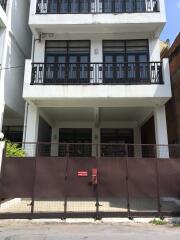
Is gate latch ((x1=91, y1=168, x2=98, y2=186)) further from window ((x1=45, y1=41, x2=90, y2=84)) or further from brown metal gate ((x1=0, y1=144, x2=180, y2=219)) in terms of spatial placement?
window ((x1=45, y1=41, x2=90, y2=84))

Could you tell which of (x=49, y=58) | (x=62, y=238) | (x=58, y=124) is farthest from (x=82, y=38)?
(x=62, y=238)

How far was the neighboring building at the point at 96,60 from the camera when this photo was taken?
11.0 metres

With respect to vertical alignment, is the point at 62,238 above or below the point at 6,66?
below

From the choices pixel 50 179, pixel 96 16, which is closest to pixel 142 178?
pixel 50 179

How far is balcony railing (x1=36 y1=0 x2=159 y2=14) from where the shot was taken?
12102mm

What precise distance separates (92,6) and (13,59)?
175 inches

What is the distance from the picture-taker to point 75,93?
11.0 m

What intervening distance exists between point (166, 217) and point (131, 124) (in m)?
8.20

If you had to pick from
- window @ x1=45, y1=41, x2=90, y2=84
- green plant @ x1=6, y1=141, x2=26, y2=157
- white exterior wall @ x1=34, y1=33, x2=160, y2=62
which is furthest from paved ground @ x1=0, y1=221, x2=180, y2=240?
white exterior wall @ x1=34, y1=33, x2=160, y2=62

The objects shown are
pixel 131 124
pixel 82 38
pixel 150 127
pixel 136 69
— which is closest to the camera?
pixel 136 69

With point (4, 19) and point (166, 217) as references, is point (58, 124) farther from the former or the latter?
point (166, 217)

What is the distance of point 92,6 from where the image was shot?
12227mm

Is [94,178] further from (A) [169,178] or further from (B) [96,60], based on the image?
(B) [96,60]

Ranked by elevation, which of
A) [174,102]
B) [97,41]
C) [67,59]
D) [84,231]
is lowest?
[84,231]
